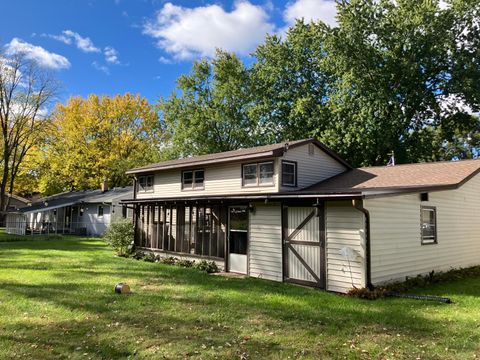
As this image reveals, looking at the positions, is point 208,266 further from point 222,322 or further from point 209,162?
point 222,322

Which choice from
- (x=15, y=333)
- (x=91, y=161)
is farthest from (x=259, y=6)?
(x=91, y=161)

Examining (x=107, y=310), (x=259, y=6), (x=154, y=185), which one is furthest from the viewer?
(x=154, y=185)

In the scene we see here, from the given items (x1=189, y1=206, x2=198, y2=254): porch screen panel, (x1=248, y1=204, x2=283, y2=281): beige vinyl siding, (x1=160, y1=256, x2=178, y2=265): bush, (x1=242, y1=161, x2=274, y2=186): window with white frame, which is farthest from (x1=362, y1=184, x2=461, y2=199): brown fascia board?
(x1=160, y1=256, x2=178, y2=265): bush

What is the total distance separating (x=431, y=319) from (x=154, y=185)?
15828 millimetres

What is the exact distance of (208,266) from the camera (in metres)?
14.1

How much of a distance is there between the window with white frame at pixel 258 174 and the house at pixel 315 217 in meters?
0.04

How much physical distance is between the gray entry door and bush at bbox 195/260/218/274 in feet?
11.2

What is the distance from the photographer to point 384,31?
26172 mm

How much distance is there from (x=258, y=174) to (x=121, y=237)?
7.88 m

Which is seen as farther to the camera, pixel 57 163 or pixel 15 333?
pixel 57 163

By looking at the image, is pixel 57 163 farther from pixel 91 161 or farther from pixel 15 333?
pixel 15 333

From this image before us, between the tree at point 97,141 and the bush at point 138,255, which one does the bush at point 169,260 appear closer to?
the bush at point 138,255

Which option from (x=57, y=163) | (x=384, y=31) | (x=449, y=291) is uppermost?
(x=384, y=31)

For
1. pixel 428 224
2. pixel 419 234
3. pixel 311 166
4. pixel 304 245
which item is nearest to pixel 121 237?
pixel 311 166
